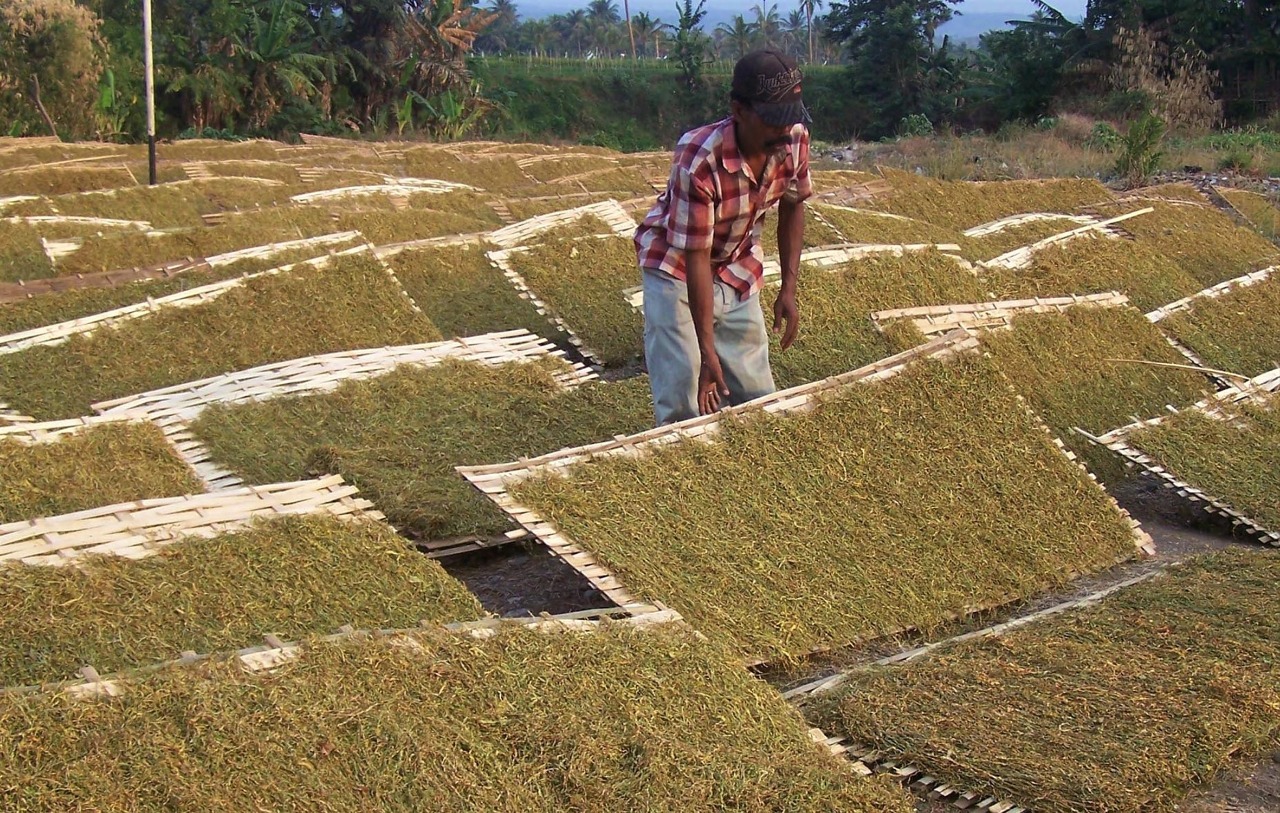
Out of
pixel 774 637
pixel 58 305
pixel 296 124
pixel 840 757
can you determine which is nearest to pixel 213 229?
pixel 58 305

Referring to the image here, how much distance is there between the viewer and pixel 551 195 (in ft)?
34.7

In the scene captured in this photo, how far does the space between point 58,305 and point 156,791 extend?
475 cm

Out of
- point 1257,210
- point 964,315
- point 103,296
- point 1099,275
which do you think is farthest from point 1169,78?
point 103,296

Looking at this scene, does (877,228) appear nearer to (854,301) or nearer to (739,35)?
(854,301)

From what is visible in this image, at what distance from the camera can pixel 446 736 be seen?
2523 mm

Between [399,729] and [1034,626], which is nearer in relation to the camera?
[399,729]

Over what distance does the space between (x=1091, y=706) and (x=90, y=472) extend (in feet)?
10.2

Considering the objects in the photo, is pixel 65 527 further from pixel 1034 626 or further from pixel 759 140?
pixel 1034 626

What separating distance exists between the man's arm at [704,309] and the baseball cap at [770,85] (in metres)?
0.41

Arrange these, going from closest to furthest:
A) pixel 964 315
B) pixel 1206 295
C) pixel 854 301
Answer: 1. pixel 964 315
2. pixel 854 301
3. pixel 1206 295

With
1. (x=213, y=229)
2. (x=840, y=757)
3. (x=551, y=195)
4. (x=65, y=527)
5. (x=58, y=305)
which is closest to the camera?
(x=840, y=757)

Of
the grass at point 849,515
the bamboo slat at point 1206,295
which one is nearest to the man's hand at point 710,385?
the grass at point 849,515

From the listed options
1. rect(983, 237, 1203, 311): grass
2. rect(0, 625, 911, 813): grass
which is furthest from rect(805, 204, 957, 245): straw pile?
rect(0, 625, 911, 813): grass

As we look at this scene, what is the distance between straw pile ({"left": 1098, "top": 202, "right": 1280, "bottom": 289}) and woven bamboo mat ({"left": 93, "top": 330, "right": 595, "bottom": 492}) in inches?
181
